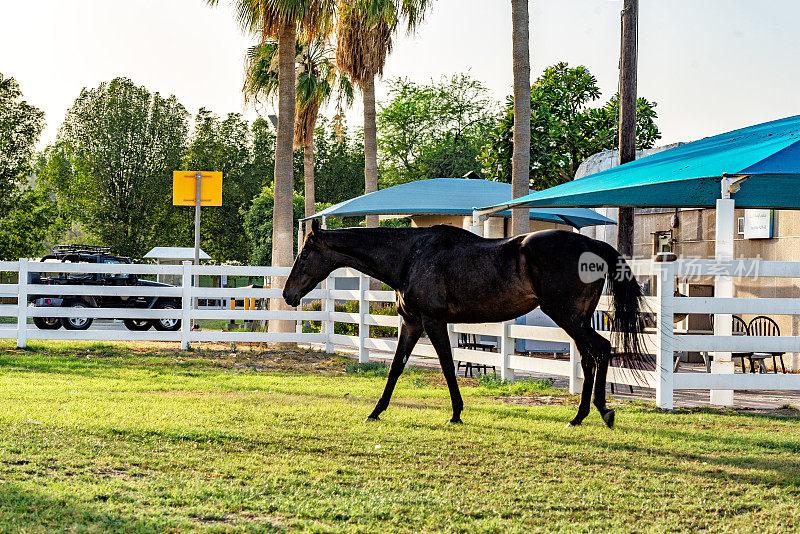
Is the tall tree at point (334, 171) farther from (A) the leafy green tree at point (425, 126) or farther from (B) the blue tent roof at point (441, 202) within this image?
(B) the blue tent roof at point (441, 202)

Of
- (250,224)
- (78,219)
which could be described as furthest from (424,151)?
(78,219)

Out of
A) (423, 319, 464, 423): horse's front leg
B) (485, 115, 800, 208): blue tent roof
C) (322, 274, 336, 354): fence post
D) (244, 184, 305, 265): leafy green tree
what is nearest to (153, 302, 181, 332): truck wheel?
(322, 274, 336, 354): fence post

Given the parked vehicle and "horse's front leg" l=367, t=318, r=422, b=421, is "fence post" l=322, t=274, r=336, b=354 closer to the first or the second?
the parked vehicle

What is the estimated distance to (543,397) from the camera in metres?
9.63

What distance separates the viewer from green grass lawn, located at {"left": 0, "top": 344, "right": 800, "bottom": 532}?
14.4 feet

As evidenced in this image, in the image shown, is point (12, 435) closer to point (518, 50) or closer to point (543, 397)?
point (543, 397)

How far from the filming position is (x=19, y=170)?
1499 inches

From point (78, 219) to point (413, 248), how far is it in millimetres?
50236

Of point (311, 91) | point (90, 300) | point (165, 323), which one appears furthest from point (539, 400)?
point (311, 91)

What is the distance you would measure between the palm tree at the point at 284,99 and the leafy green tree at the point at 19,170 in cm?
2480

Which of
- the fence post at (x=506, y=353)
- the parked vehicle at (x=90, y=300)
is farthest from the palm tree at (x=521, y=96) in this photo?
the parked vehicle at (x=90, y=300)

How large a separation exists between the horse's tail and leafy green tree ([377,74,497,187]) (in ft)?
156

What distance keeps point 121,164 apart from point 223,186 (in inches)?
249

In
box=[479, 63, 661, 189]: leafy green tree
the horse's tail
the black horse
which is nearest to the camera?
the black horse
